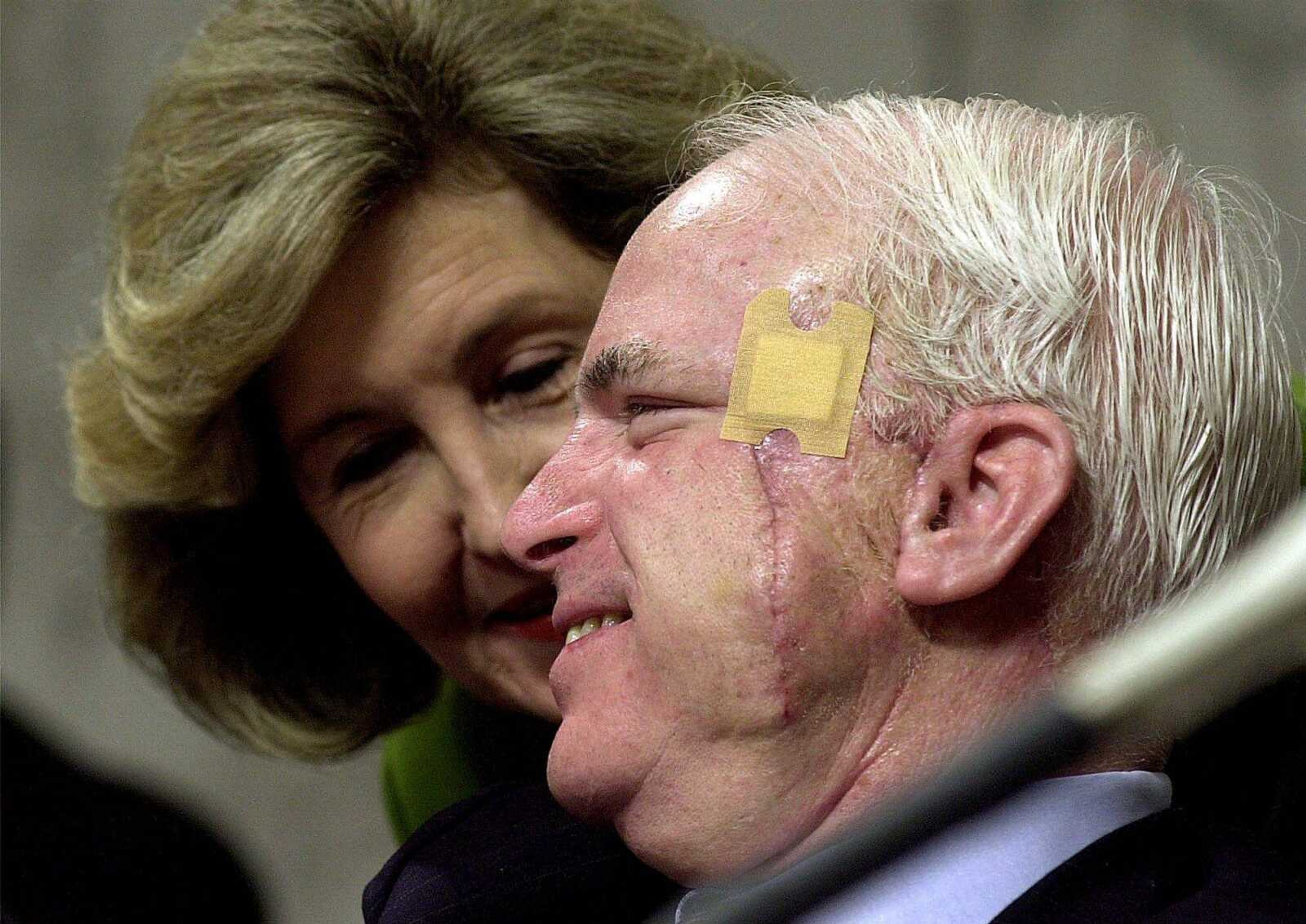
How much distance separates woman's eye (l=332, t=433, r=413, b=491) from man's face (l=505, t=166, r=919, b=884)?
519mm

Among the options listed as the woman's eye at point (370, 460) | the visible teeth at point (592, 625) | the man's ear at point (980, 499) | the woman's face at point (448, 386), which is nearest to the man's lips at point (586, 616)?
the visible teeth at point (592, 625)

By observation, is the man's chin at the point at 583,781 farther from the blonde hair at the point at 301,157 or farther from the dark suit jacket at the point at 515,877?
the blonde hair at the point at 301,157

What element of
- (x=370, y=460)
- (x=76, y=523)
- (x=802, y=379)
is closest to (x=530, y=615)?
(x=370, y=460)

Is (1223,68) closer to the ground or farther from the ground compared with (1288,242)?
farther from the ground

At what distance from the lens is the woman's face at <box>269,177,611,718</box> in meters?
1.80

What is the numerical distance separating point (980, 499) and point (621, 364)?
0.34 meters

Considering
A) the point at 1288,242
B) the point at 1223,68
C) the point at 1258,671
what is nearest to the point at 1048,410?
the point at 1258,671

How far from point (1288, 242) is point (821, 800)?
1768mm

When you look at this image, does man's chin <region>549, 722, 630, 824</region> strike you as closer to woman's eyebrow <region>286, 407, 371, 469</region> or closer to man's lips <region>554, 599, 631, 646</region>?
man's lips <region>554, 599, 631, 646</region>

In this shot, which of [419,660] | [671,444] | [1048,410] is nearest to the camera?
[1048,410]

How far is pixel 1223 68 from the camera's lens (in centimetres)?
276

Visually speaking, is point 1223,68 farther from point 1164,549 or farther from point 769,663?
point 769,663

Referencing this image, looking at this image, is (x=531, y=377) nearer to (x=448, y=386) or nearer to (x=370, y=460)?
(x=448, y=386)

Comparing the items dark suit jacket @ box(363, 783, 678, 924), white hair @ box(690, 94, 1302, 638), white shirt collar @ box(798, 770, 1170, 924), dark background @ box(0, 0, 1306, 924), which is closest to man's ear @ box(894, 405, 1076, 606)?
white hair @ box(690, 94, 1302, 638)
